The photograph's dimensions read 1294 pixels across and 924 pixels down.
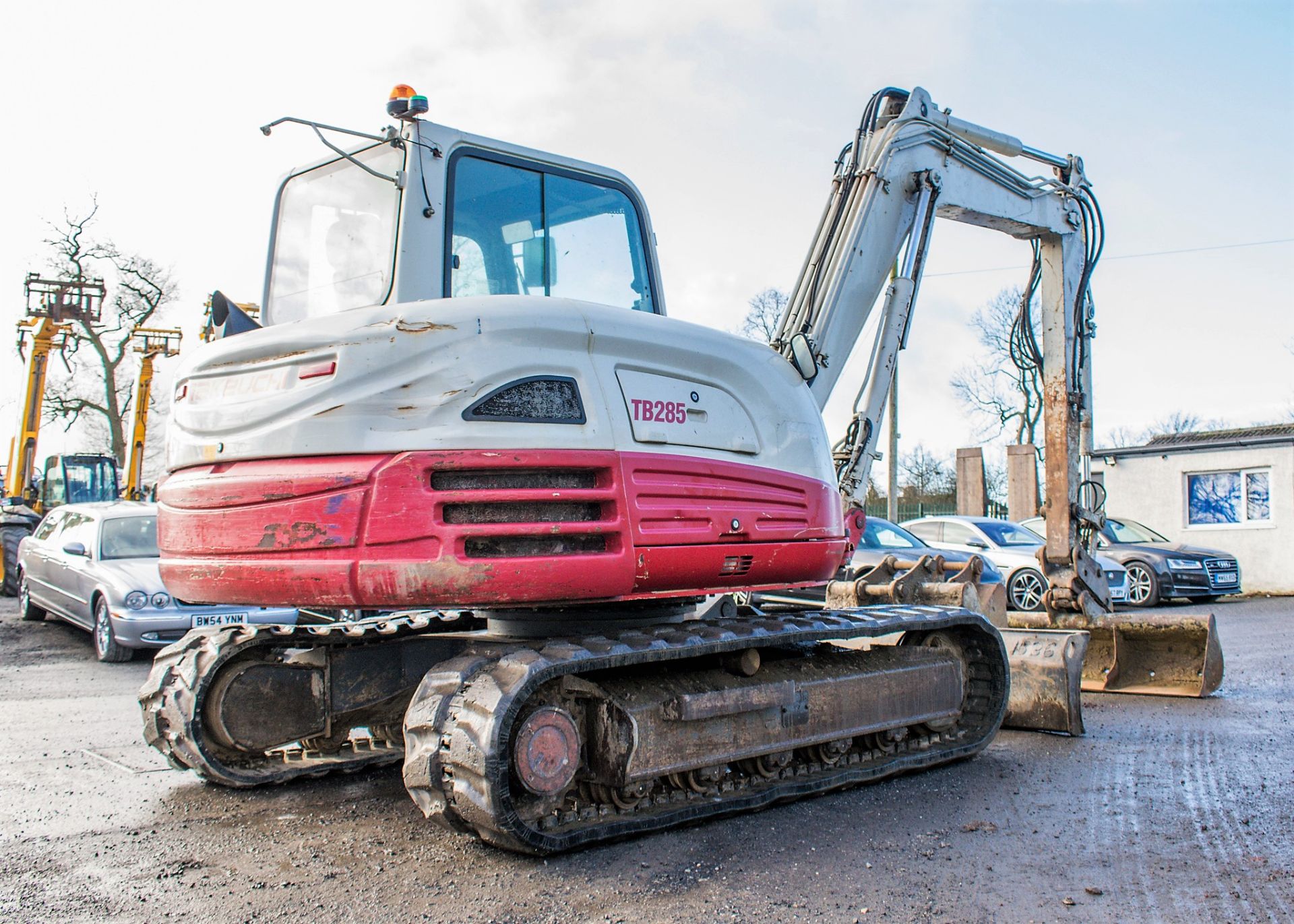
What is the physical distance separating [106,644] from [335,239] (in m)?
7.49

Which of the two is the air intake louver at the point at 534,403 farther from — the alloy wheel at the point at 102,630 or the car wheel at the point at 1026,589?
the car wheel at the point at 1026,589

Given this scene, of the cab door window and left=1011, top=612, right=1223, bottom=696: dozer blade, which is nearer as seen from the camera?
the cab door window

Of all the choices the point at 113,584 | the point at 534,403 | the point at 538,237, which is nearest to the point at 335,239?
the point at 538,237

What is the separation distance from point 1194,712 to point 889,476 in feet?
66.7

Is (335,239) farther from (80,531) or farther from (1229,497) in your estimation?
(1229,497)

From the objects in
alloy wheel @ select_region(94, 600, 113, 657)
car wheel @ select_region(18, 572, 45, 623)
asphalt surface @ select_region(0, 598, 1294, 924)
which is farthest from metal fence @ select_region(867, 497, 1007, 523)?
asphalt surface @ select_region(0, 598, 1294, 924)

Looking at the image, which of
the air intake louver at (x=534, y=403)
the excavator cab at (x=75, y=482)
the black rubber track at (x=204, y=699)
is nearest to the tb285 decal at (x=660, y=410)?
the air intake louver at (x=534, y=403)

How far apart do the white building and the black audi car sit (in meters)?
3.07

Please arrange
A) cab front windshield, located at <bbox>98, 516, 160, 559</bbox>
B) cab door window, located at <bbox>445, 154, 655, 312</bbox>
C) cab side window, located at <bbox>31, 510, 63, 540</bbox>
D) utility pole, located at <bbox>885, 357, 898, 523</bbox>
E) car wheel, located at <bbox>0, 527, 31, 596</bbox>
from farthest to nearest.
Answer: utility pole, located at <bbox>885, 357, 898, 523</bbox> < car wheel, located at <bbox>0, 527, 31, 596</bbox> < cab side window, located at <bbox>31, 510, 63, 540</bbox> < cab front windshield, located at <bbox>98, 516, 160, 559</bbox> < cab door window, located at <bbox>445, 154, 655, 312</bbox>

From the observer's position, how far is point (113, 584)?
36.0 ft

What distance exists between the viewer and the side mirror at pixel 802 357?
6008 millimetres

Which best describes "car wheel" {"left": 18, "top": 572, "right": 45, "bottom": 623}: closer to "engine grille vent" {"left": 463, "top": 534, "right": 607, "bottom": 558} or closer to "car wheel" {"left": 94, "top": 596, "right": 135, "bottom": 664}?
"car wheel" {"left": 94, "top": 596, "right": 135, "bottom": 664}

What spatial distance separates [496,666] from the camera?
4.39m

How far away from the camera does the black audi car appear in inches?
706
